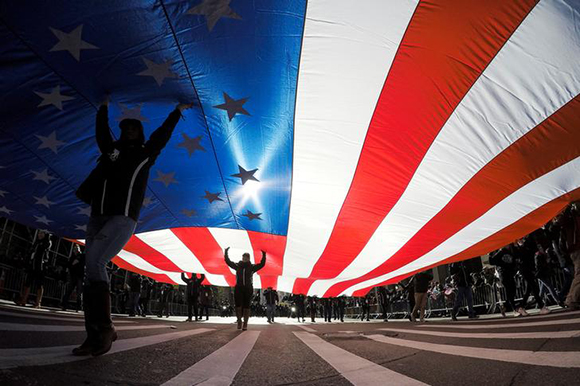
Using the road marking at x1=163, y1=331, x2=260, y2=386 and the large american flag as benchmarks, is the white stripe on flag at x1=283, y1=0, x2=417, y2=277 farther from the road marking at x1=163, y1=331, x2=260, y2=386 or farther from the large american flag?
the road marking at x1=163, y1=331, x2=260, y2=386

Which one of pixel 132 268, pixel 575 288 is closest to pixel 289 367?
pixel 575 288

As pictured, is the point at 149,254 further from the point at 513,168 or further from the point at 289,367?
the point at 513,168

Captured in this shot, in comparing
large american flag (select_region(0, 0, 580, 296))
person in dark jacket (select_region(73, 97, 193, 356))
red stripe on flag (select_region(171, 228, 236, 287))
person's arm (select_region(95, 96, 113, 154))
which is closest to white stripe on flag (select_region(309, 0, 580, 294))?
large american flag (select_region(0, 0, 580, 296))

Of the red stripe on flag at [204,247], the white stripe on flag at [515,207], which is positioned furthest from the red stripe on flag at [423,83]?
the red stripe on flag at [204,247]

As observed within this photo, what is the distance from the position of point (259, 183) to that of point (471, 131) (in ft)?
9.51

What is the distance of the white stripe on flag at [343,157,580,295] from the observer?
3.76 m

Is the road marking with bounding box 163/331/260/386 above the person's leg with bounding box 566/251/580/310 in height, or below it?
below

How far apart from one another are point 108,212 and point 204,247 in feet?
18.8

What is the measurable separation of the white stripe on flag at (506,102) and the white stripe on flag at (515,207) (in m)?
0.78

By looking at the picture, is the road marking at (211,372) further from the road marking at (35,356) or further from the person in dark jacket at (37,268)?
the person in dark jacket at (37,268)

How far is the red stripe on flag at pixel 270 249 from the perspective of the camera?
6599mm

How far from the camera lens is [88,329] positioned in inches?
70.1

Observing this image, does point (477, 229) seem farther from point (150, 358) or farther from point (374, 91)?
point (150, 358)

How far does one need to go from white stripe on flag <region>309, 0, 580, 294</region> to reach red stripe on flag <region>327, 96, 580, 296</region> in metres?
0.10
